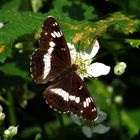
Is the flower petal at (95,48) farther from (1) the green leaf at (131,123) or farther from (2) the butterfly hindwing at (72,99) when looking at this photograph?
(1) the green leaf at (131,123)

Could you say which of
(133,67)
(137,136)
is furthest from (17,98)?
(133,67)

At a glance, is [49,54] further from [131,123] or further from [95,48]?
[131,123]

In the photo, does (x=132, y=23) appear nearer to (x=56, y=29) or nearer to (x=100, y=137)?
(x=56, y=29)

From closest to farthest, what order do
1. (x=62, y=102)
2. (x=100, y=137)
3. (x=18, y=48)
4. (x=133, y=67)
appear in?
(x=62, y=102)
(x=18, y=48)
(x=100, y=137)
(x=133, y=67)

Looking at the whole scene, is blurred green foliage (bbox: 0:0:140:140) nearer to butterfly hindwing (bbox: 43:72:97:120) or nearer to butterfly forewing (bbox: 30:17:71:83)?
butterfly forewing (bbox: 30:17:71:83)

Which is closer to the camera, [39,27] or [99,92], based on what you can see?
[39,27]

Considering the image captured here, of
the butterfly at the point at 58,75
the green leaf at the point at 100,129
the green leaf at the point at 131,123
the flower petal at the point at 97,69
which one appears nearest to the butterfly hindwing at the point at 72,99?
the butterfly at the point at 58,75
